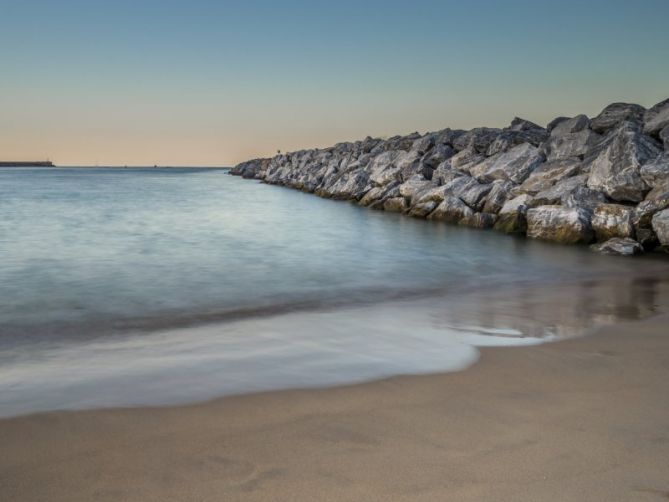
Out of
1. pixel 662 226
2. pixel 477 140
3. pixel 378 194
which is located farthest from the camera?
pixel 378 194

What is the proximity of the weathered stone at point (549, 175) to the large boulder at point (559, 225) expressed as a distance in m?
1.69

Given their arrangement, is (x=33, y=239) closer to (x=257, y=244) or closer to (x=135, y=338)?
(x=257, y=244)

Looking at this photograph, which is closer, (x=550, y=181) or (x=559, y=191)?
(x=559, y=191)

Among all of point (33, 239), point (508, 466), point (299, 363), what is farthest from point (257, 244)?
point (508, 466)

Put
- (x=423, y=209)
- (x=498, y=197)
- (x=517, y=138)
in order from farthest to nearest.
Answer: (x=517, y=138), (x=423, y=209), (x=498, y=197)

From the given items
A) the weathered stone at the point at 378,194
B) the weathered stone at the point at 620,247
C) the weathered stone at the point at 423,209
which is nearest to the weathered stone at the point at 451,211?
the weathered stone at the point at 423,209

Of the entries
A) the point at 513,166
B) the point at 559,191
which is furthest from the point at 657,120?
the point at 513,166

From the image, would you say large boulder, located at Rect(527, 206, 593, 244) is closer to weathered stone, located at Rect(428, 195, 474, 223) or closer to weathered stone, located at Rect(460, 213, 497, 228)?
weathered stone, located at Rect(460, 213, 497, 228)

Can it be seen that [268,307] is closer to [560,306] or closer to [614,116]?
[560,306]

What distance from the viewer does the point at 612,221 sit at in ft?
39.3

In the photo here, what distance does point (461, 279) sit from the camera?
9.16 metres

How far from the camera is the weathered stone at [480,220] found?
15742mm

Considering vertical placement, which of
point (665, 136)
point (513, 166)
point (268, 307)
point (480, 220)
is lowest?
point (268, 307)

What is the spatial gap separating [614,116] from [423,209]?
6895mm
